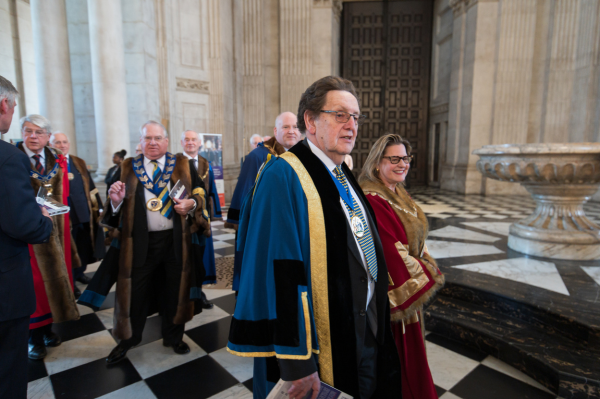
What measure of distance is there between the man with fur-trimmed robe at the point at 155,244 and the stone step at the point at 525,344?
83.2 inches

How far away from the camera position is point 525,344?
8.40 ft

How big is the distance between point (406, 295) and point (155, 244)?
6.07 feet

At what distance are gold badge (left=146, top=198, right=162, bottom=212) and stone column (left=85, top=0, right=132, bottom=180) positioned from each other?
14.3ft

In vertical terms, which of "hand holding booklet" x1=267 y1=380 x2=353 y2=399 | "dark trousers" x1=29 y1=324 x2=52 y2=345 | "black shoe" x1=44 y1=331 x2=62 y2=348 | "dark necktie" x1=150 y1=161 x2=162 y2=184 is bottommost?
"black shoe" x1=44 y1=331 x2=62 y2=348

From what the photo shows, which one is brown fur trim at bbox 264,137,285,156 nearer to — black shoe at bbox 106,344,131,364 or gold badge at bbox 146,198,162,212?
gold badge at bbox 146,198,162,212

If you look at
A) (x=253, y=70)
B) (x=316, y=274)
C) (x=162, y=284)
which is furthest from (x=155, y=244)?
(x=253, y=70)

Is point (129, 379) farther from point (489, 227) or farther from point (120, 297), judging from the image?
point (489, 227)

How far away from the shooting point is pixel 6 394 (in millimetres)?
1586

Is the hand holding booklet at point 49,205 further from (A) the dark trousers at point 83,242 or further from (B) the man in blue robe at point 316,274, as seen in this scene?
(A) the dark trousers at point 83,242

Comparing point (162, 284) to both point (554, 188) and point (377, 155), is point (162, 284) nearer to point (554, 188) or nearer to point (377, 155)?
point (377, 155)

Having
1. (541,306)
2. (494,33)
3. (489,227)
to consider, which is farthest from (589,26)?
(541,306)

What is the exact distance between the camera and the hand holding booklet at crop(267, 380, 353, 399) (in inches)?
45.8

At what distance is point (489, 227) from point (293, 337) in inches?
232

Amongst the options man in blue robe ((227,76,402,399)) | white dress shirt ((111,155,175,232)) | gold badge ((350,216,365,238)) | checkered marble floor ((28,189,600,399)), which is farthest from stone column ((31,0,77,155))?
gold badge ((350,216,365,238))
